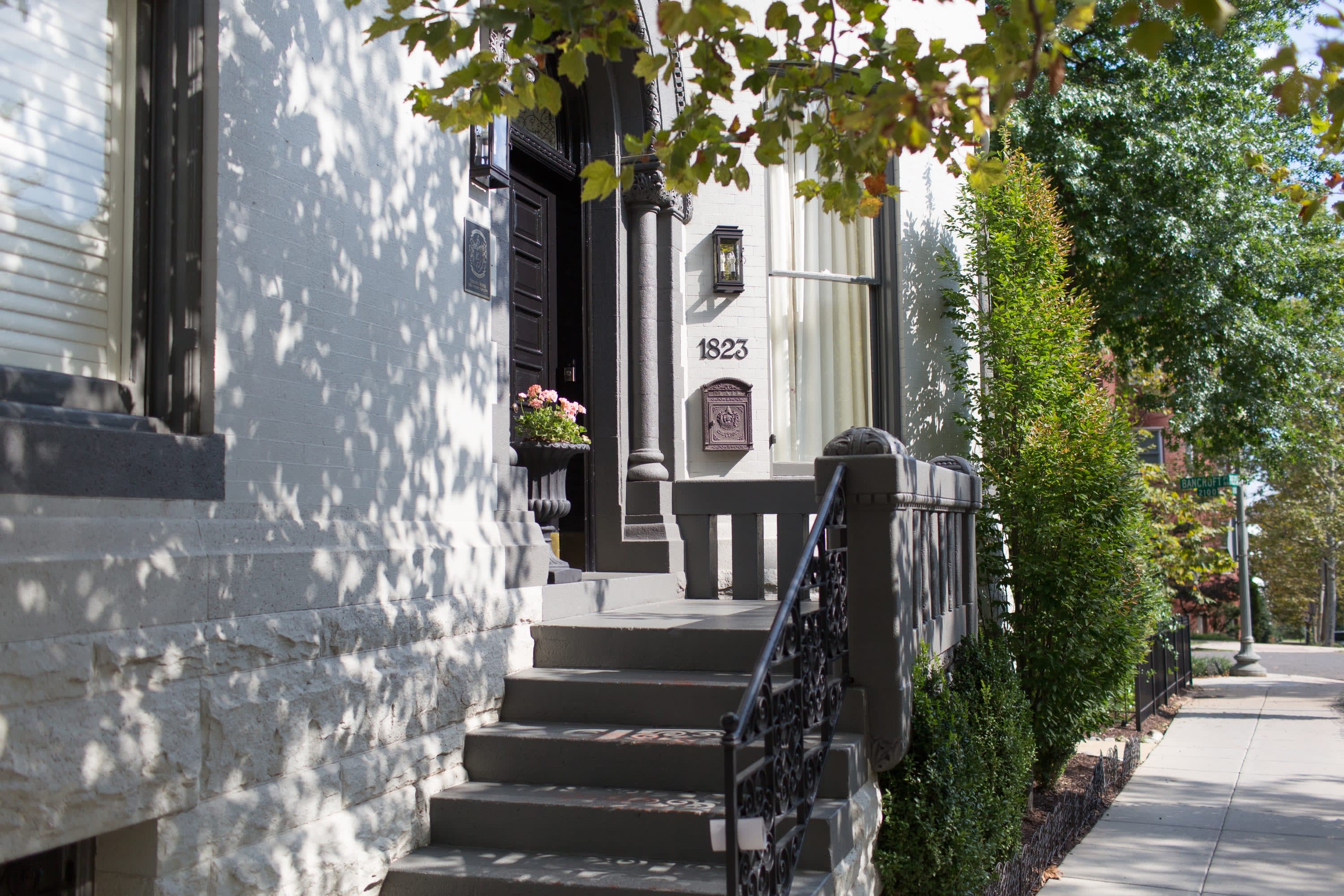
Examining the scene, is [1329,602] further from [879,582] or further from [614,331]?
[879,582]

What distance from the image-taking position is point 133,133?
161 inches

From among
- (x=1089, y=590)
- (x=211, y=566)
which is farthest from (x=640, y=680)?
(x=1089, y=590)

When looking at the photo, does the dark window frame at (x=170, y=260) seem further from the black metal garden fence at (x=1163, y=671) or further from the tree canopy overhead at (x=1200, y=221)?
the tree canopy overhead at (x=1200, y=221)

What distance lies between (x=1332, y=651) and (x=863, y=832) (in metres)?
23.9

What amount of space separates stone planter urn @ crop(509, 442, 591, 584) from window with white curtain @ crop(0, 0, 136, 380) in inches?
117

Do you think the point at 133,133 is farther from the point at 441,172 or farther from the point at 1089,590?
the point at 1089,590

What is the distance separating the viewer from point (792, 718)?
442 centimetres

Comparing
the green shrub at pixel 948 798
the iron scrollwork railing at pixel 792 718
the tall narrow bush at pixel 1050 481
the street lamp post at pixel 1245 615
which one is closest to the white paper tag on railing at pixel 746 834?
the iron scrollwork railing at pixel 792 718

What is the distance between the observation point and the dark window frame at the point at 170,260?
3955 millimetres

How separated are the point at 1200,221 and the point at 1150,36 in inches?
401

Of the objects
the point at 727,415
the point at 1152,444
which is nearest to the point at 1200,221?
the point at 1152,444

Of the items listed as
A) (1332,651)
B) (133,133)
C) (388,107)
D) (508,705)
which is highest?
(388,107)

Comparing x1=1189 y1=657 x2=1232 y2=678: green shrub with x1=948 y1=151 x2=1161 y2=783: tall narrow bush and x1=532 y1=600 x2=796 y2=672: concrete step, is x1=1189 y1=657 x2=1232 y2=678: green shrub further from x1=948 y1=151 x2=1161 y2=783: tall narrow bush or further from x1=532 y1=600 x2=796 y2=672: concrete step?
x1=532 y1=600 x2=796 y2=672: concrete step

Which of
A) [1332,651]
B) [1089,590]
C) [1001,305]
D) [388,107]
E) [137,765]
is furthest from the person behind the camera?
[1332,651]
